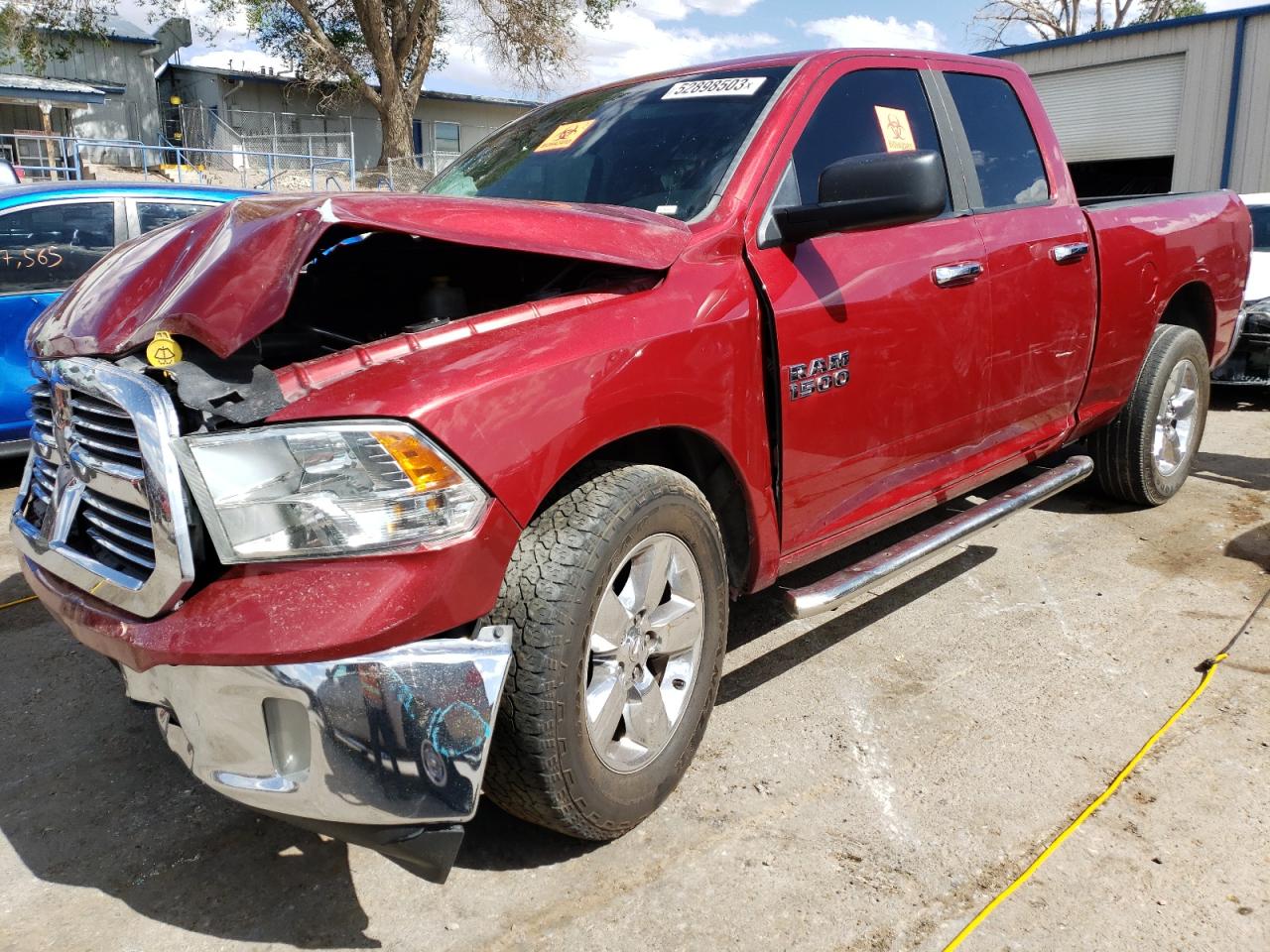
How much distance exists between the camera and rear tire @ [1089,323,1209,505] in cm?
478

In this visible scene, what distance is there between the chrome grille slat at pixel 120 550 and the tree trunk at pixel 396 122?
25.1 metres

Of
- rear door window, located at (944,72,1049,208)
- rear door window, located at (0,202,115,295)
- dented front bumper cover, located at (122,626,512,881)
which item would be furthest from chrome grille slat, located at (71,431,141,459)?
rear door window, located at (0,202,115,295)

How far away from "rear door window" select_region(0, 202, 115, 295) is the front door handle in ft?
15.0

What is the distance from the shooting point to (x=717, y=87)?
128 inches

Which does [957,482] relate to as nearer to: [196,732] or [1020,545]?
[1020,545]

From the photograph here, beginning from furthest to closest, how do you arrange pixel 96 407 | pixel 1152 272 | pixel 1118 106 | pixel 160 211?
1. pixel 1118 106
2. pixel 160 211
3. pixel 1152 272
4. pixel 96 407

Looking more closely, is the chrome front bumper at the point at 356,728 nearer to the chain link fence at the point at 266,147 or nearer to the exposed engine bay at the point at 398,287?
the exposed engine bay at the point at 398,287

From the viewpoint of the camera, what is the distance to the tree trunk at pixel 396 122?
25812 mm

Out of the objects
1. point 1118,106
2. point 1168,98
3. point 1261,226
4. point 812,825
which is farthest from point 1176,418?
point 1118,106

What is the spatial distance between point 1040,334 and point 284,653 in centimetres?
305

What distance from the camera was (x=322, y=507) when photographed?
6.35 ft

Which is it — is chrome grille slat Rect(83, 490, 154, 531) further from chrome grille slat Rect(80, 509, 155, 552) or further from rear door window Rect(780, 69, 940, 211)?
rear door window Rect(780, 69, 940, 211)

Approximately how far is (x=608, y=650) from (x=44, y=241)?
16.7 ft

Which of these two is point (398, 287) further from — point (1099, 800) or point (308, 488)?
point (1099, 800)
